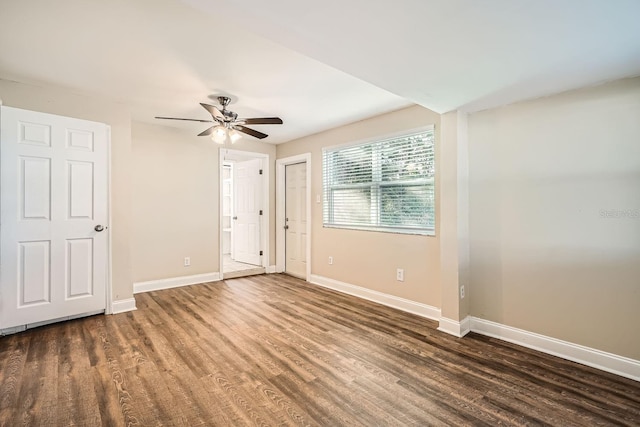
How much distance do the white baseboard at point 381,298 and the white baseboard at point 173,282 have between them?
1.61 metres

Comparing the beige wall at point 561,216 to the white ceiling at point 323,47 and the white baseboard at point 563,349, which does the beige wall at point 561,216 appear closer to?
the white baseboard at point 563,349

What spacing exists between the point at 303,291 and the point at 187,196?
2.27m

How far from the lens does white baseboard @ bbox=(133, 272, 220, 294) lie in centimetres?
422

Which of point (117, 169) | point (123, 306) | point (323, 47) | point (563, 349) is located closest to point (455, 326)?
point (563, 349)

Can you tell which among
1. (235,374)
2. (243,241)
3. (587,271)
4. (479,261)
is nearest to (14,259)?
(235,374)

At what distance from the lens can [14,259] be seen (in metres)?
2.83

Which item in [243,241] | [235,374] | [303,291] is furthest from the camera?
[243,241]

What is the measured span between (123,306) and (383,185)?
336 cm

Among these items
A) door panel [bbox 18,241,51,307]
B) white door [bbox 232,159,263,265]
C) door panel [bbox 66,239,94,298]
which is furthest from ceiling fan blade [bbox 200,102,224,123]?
white door [bbox 232,159,263,265]

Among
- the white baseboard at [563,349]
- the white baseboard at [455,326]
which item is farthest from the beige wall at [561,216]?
the white baseboard at [455,326]

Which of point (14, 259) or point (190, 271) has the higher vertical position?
point (14, 259)

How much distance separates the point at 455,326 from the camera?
2.86 m

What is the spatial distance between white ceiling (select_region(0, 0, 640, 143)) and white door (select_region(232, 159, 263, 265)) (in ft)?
8.31

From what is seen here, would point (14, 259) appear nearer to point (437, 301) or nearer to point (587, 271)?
point (437, 301)
